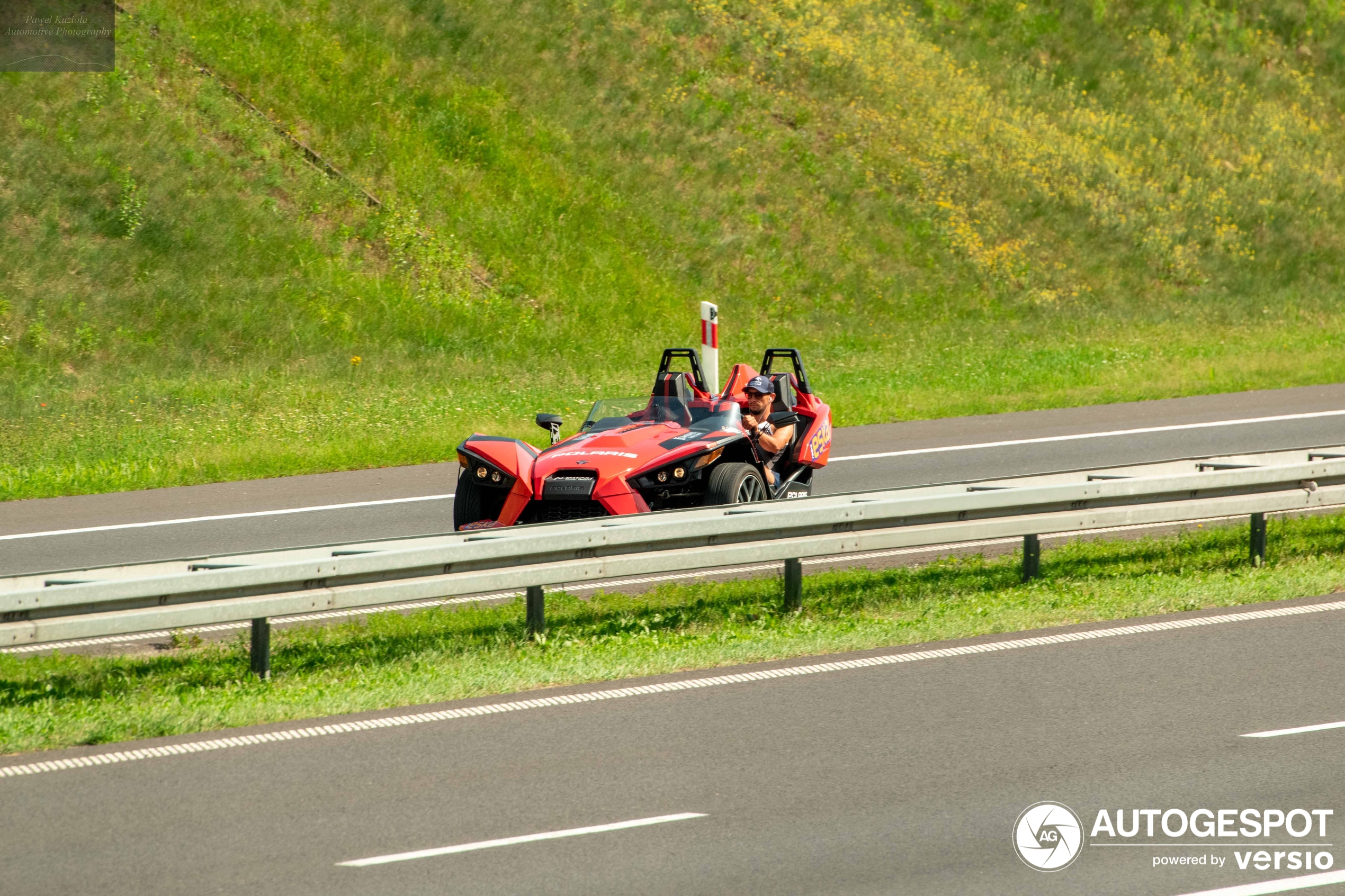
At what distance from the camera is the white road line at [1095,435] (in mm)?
17594

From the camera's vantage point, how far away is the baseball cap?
43.9 ft

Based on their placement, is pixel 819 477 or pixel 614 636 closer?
pixel 614 636

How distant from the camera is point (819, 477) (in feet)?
53.1

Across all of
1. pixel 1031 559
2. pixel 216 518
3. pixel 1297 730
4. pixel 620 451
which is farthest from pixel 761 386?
pixel 1297 730

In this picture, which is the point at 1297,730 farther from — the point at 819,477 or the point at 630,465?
the point at 819,477

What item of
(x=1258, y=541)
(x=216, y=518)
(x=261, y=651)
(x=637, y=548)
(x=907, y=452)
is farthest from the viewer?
(x=907, y=452)

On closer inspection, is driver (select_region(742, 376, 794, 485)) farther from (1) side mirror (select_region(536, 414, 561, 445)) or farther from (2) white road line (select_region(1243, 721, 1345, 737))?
(2) white road line (select_region(1243, 721, 1345, 737))

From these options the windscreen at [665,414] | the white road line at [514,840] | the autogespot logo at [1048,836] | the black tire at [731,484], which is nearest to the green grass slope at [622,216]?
the windscreen at [665,414]

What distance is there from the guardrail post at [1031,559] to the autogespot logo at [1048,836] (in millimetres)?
4701

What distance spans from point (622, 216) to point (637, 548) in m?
19.9

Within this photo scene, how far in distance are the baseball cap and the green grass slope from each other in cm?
586

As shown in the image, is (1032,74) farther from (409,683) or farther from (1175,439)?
(409,683)

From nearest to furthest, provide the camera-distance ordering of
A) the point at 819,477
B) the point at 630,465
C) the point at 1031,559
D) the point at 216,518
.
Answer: the point at 1031,559
the point at 630,465
the point at 216,518
the point at 819,477

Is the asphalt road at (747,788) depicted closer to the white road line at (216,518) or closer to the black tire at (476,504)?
the black tire at (476,504)
